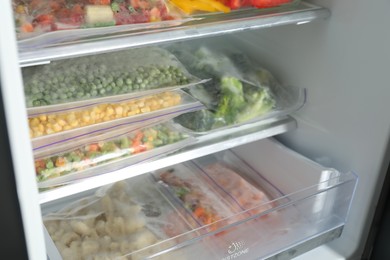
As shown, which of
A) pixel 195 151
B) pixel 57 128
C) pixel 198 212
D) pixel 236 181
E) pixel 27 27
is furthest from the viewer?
pixel 236 181

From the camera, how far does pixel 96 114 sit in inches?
37.5

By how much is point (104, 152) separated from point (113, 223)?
221mm

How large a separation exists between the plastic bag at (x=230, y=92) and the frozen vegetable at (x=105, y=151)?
0.07 metres

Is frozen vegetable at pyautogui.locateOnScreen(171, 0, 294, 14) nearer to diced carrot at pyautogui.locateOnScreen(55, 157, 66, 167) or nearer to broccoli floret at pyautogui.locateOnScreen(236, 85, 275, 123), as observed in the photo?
broccoli floret at pyautogui.locateOnScreen(236, 85, 275, 123)

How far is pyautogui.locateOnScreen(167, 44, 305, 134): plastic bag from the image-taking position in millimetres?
1111

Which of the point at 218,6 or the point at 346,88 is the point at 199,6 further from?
the point at 346,88

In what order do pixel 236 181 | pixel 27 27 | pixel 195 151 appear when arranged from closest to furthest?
pixel 27 27 < pixel 195 151 < pixel 236 181

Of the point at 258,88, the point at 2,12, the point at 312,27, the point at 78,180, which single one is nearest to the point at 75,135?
the point at 78,180

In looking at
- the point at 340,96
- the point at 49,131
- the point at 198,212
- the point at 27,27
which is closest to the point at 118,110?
the point at 49,131

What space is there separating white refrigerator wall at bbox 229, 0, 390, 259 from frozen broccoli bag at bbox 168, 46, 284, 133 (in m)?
0.08

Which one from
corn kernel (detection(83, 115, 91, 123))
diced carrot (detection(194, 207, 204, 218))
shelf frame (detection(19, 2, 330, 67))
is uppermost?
shelf frame (detection(19, 2, 330, 67))

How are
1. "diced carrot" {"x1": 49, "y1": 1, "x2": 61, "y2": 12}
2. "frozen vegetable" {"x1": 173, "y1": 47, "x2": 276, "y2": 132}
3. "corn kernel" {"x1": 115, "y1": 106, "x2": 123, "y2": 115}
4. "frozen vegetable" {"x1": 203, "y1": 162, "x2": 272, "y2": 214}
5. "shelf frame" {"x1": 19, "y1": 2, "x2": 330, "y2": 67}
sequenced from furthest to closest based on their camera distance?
1. "frozen vegetable" {"x1": 203, "y1": 162, "x2": 272, "y2": 214}
2. "frozen vegetable" {"x1": 173, "y1": 47, "x2": 276, "y2": 132}
3. "corn kernel" {"x1": 115, "y1": 106, "x2": 123, "y2": 115}
4. "diced carrot" {"x1": 49, "y1": 1, "x2": 61, "y2": 12}
5. "shelf frame" {"x1": 19, "y1": 2, "x2": 330, "y2": 67}

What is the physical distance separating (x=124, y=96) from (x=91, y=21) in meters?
0.18

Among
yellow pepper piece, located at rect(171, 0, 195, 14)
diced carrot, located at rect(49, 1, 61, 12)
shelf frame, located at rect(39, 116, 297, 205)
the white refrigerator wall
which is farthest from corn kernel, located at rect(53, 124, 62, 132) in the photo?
the white refrigerator wall
